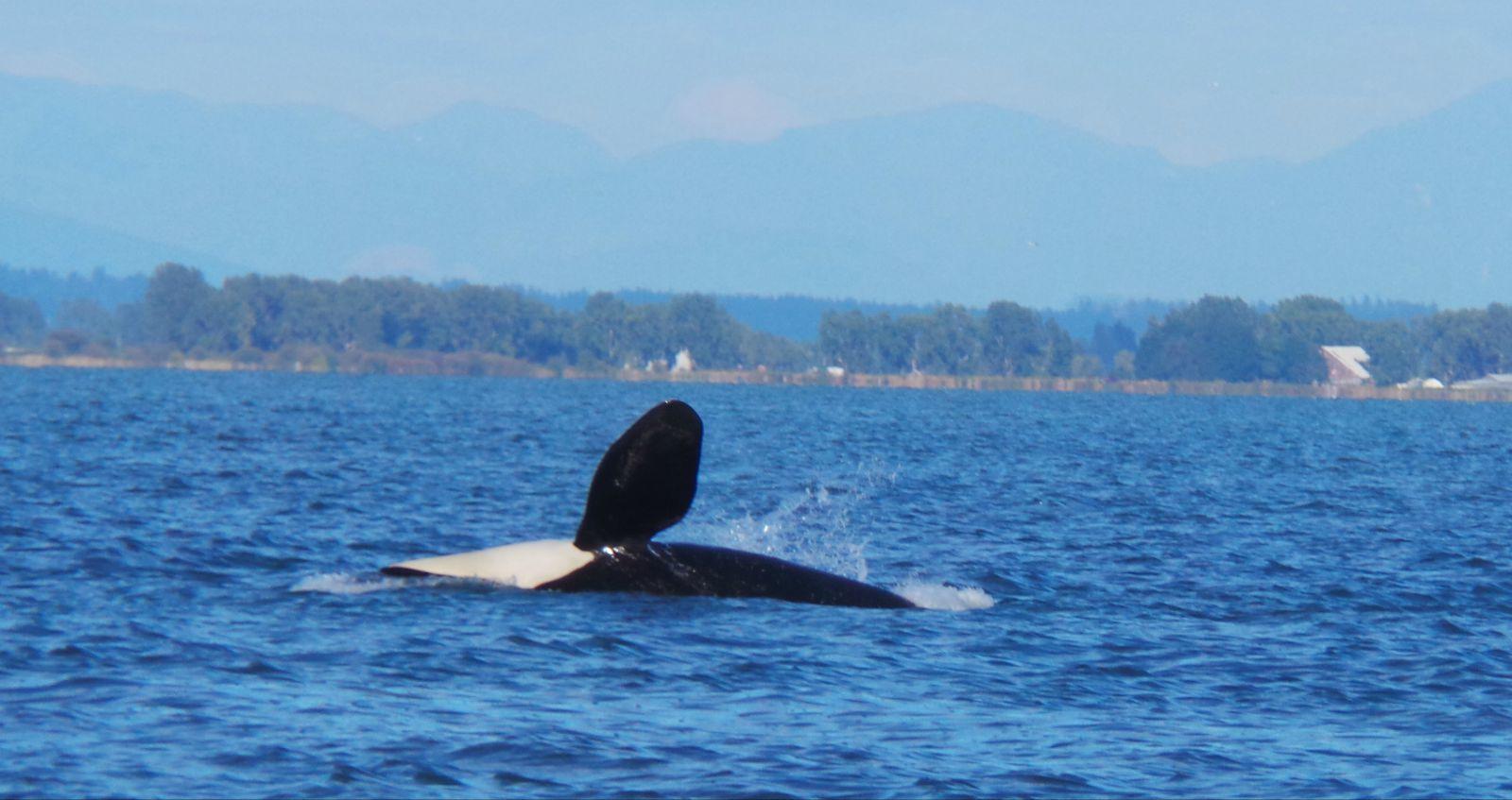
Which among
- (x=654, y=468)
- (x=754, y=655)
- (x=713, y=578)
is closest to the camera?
(x=754, y=655)

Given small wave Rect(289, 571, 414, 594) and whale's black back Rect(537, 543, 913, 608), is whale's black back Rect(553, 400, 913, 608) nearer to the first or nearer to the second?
whale's black back Rect(537, 543, 913, 608)

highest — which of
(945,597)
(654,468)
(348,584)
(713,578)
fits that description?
(654,468)

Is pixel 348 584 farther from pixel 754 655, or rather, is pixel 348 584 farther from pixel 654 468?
pixel 754 655

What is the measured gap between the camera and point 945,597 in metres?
19.7

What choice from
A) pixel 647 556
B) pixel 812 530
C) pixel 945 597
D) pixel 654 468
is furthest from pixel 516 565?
pixel 812 530

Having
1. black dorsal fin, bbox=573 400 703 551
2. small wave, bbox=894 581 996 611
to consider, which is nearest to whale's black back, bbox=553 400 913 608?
black dorsal fin, bbox=573 400 703 551

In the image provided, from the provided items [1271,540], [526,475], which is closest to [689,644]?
[1271,540]

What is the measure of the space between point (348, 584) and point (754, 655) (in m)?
5.10

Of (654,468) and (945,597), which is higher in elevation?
(654,468)

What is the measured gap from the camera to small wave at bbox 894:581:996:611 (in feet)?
62.7

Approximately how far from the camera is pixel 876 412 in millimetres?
111562

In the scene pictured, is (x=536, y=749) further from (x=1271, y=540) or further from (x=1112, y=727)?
(x=1271, y=540)

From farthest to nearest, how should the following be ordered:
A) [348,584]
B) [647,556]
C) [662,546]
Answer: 1. [348,584]
2. [662,546]
3. [647,556]

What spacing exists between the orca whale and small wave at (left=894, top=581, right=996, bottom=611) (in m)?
0.55
